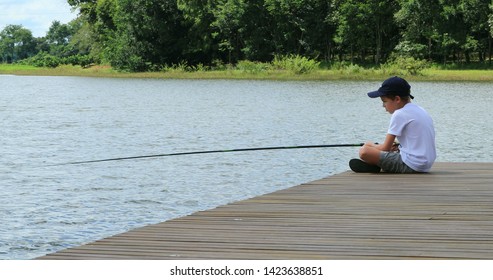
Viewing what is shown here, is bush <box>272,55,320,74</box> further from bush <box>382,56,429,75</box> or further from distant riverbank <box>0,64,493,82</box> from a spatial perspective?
bush <box>382,56,429,75</box>

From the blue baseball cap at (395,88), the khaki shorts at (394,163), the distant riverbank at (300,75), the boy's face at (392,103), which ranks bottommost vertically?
the distant riverbank at (300,75)

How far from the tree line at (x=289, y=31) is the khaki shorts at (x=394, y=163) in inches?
1871

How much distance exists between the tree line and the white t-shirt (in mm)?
47686

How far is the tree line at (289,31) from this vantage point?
5691cm

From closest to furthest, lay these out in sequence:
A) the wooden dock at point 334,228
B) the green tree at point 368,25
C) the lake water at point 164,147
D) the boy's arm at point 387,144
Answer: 1. the wooden dock at point 334,228
2. the boy's arm at point 387,144
3. the lake water at point 164,147
4. the green tree at point 368,25

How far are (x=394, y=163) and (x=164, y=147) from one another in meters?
11.5

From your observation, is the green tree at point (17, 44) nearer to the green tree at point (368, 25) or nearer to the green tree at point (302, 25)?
the green tree at point (302, 25)

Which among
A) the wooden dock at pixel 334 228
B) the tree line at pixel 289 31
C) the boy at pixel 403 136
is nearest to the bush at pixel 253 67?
the tree line at pixel 289 31

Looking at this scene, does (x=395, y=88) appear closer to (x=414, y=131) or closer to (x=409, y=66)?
(x=414, y=131)

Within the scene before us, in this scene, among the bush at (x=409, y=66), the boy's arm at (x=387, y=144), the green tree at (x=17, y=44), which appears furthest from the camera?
the green tree at (x=17, y=44)

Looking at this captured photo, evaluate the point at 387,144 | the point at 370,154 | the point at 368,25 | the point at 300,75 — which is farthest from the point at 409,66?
the point at 387,144

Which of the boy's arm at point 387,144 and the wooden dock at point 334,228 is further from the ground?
the boy's arm at point 387,144

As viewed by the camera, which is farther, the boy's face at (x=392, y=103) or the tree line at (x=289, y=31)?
the tree line at (x=289, y=31)
